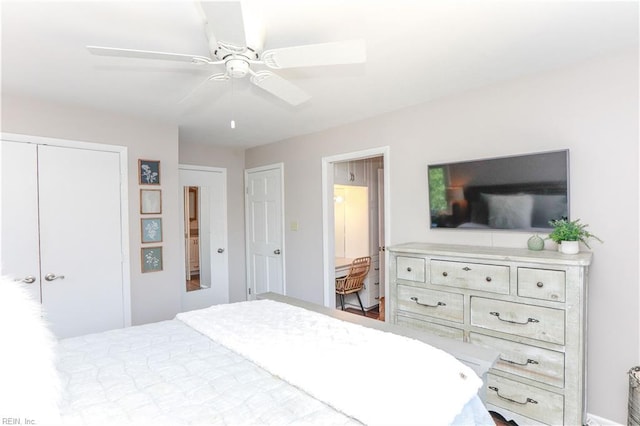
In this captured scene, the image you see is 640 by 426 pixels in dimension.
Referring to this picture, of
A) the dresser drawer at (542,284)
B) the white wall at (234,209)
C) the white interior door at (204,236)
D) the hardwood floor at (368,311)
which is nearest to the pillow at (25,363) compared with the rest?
the dresser drawer at (542,284)

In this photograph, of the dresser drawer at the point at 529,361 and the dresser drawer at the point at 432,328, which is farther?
the dresser drawer at the point at 432,328

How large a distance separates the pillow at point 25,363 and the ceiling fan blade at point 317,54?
132 cm

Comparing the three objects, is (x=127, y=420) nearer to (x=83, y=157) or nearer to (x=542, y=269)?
(x=542, y=269)

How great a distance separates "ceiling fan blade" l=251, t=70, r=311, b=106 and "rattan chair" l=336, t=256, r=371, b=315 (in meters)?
2.72

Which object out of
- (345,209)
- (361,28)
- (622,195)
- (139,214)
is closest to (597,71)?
(622,195)

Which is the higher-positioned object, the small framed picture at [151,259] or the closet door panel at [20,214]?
the closet door panel at [20,214]

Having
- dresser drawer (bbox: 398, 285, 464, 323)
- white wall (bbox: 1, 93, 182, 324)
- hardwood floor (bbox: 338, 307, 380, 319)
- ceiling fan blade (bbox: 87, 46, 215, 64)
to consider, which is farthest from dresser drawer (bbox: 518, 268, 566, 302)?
white wall (bbox: 1, 93, 182, 324)

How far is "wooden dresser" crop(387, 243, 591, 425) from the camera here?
1841mm

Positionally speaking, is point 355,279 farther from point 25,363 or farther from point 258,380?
point 25,363

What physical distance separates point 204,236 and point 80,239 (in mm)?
1595

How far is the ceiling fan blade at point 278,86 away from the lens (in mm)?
1736

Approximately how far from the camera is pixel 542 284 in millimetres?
1917

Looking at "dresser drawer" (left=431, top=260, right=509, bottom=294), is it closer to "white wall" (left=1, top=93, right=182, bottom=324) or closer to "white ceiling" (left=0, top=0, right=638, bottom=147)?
"white ceiling" (left=0, top=0, right=638, bottom=147)

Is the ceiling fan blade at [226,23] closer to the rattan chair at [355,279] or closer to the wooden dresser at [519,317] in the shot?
the wooden dresser at [519,317]
